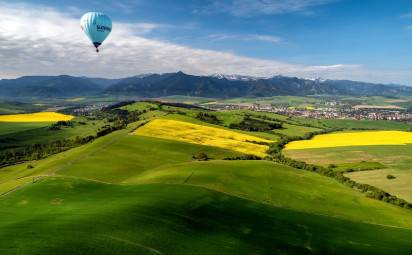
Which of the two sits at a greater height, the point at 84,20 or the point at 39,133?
the point at 84,20

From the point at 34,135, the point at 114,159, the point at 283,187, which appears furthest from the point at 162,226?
the point at 34,135

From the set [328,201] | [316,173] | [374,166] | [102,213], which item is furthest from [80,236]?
[374,166]

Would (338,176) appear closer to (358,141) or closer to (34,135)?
(358,141)

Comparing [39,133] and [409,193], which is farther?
[39,133]

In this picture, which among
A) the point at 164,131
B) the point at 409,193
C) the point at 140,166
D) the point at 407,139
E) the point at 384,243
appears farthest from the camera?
the point at 407,139

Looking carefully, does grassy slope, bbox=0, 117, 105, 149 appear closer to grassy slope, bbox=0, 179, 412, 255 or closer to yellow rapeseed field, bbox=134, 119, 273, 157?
yellow rapeseed field, bbox=134, 119, 273, 157

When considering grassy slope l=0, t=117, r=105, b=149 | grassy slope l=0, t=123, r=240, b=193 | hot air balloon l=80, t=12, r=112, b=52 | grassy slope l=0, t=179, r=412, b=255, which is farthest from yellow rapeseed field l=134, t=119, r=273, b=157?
grassy slope l=0, t=179, r=412, b=255

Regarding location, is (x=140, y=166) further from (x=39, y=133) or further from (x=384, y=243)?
(x=39, y=133)
